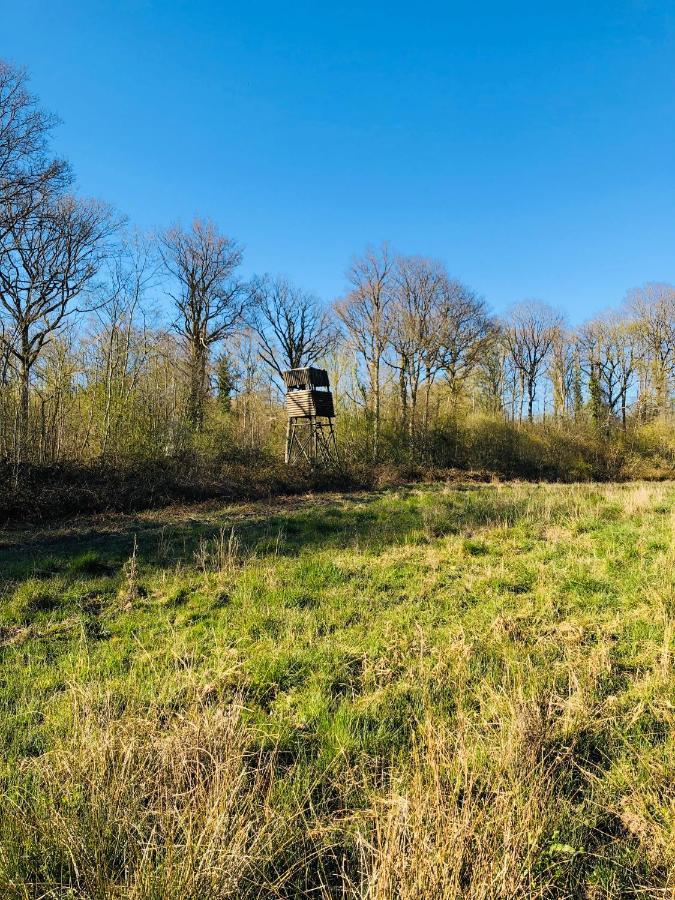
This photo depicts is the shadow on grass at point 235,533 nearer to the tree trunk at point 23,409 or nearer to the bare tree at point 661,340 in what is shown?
the tree trunk at point 23,409

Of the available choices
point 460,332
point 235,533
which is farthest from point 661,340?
point 235,533

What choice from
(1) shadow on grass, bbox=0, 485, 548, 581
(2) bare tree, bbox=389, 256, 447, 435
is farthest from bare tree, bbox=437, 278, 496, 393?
(1) shadow on grass, bbox=0, 485, 548, 581

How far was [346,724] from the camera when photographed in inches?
121

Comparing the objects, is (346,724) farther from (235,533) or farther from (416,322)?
(416,322)

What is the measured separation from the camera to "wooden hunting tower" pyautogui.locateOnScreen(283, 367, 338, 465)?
21000 mm

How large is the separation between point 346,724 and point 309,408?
60.4ft

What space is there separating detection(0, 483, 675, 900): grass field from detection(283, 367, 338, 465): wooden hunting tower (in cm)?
1430

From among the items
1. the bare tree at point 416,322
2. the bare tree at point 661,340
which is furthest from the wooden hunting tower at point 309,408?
the bare tree at point 661,340

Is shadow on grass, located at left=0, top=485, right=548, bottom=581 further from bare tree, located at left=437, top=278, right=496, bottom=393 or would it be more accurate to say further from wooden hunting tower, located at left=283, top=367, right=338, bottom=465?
bare tree, located at left=437, top=278, right=496, bottom=393

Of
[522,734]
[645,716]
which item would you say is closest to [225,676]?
[522,734]

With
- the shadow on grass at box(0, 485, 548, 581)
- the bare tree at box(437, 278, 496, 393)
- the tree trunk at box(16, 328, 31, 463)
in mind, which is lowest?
the shadow on grass at box(0, 485, 548, 581)

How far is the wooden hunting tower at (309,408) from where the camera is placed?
21000mm

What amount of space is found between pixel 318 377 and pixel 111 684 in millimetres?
18517

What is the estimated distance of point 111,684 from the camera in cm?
357
